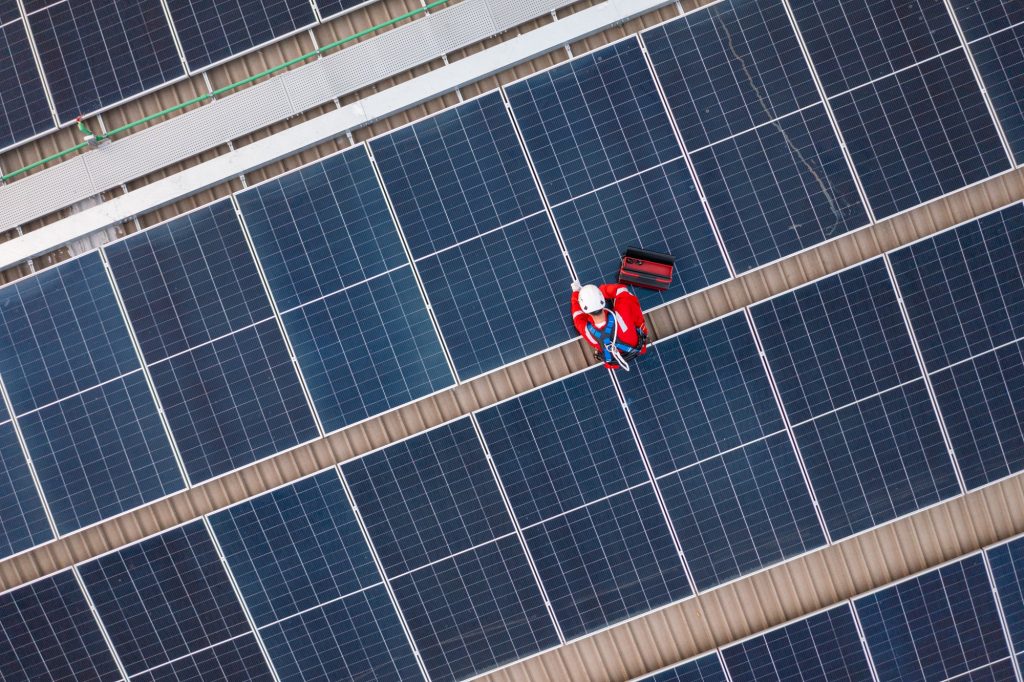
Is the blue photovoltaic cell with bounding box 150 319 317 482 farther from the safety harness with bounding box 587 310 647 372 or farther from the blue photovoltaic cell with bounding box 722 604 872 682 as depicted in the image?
the blue photovoltaic cell with bounding box 722 604 872 682

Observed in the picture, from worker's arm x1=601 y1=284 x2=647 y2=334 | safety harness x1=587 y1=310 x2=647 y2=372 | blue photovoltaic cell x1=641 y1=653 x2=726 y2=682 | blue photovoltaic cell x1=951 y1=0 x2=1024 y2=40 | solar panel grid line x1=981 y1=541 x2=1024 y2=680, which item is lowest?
solar panel grid line x1=981 y1=541 x2=1024 y2=680

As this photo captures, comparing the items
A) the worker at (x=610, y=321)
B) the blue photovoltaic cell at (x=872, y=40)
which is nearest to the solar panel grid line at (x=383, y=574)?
the worker at (x=610, y=321)

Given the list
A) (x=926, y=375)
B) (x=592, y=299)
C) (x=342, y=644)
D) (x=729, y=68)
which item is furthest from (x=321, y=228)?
(x=926, y=375)

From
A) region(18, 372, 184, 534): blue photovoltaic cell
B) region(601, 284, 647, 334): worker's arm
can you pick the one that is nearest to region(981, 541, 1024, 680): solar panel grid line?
region(601, 284, 647, 334): worker's arm

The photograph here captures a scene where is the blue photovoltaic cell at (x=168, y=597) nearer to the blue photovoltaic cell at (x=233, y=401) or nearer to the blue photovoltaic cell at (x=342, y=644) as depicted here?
the blue photovoltaic cell at (x=342, y=644)

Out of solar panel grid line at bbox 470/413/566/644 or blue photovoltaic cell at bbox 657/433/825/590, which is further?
blue photovoltaic cell at bbox 657/433/825/590

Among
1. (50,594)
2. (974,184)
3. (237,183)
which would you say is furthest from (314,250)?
(974,184)
